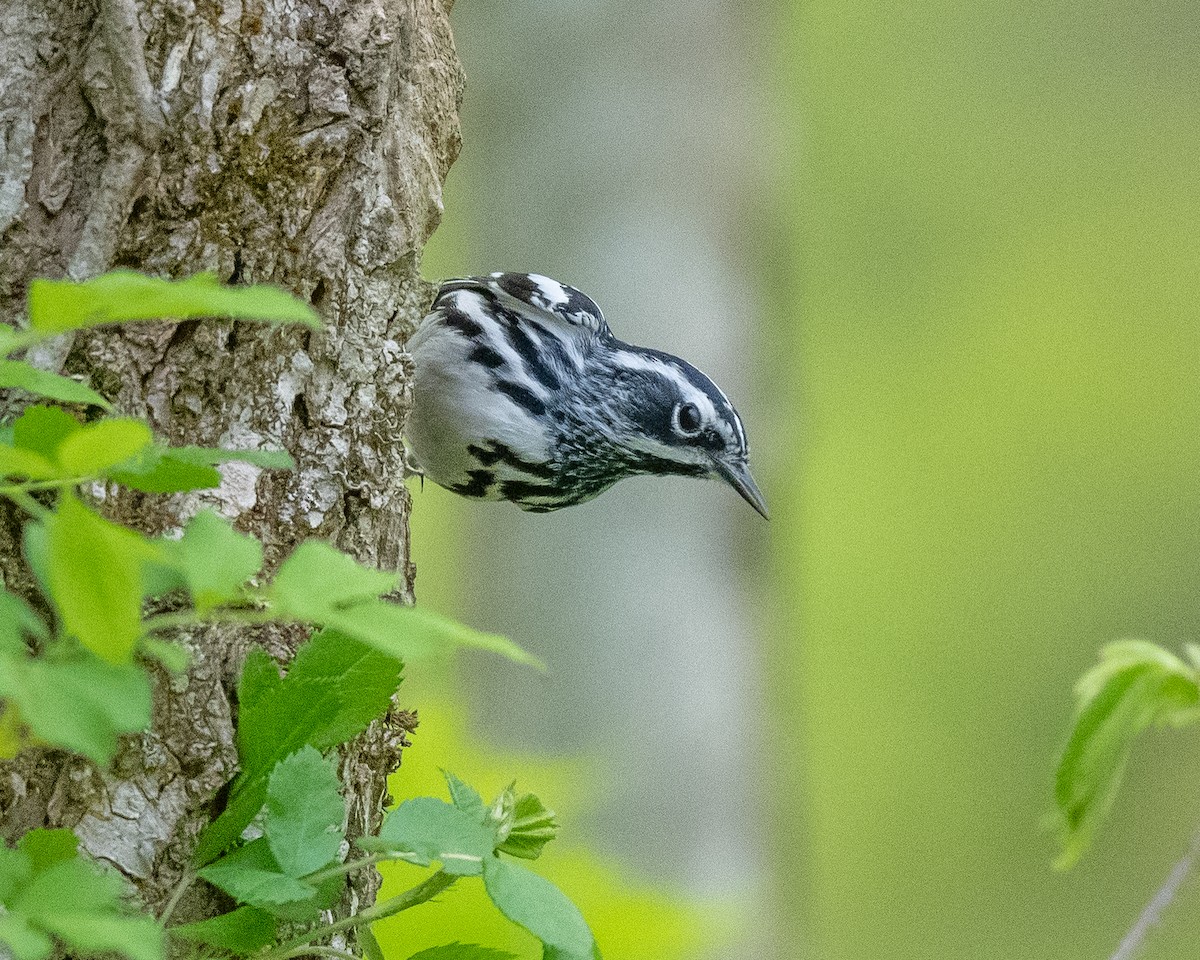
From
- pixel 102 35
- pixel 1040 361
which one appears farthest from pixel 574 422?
pixel 1040 361

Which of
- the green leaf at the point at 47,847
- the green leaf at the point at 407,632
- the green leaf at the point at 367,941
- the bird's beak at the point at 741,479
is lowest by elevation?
the green leaf at the point at 367,941

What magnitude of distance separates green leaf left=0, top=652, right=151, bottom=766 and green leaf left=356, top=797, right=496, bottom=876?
1.08ft

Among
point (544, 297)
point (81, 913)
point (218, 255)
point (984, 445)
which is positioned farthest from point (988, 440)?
point (81, 913)

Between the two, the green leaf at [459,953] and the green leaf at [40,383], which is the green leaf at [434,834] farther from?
the green leaf at [40,383]

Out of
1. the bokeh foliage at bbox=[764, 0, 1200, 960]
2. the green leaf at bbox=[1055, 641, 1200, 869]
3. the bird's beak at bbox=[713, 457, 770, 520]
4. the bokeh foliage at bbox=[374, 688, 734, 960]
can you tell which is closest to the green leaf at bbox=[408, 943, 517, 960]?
the green leaf at bbox=[1055, 641, 1200, 869]

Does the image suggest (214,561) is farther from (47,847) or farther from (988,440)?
(988,440)

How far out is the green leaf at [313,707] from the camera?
1.01m

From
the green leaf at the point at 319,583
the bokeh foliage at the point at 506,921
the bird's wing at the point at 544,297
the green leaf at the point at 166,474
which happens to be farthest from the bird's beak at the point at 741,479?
the green leaf at the point at 319,583

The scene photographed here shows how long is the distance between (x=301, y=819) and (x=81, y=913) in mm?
296

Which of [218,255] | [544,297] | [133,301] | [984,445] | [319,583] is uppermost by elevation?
[984,445]

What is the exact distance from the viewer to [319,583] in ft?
1.91

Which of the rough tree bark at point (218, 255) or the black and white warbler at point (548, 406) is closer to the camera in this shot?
the rough tree bark at point (218, 255)

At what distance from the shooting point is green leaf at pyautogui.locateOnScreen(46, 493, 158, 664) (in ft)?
1.76

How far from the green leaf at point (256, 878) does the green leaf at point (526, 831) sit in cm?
17
